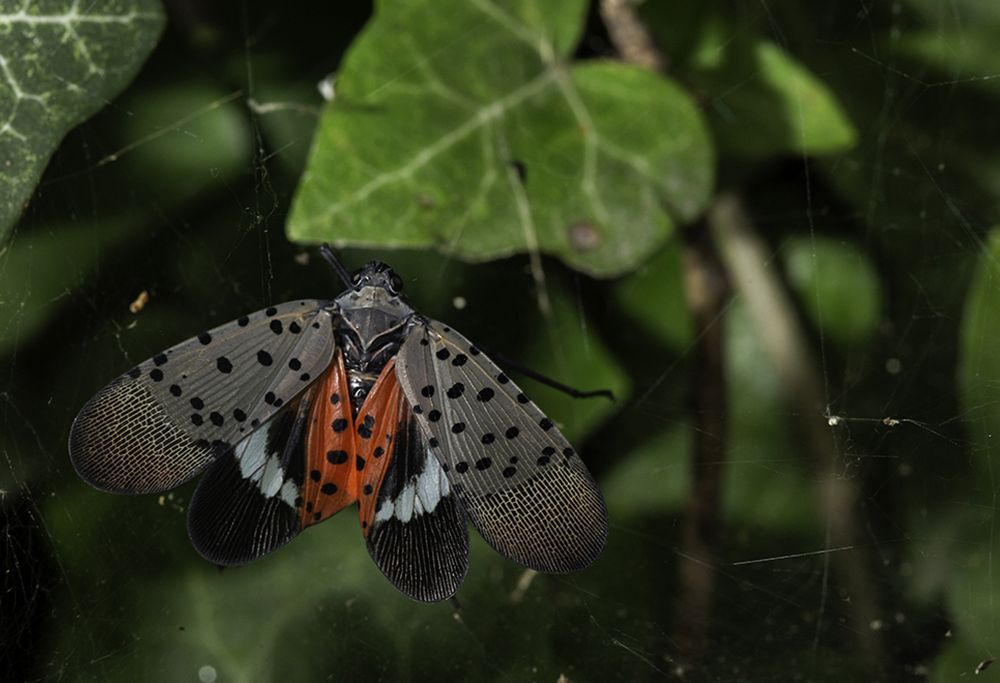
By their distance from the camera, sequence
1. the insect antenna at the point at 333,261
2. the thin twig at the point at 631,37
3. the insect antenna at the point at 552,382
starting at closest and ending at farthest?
the insect antenna at the point at 333,261 < the insect antenna at the point at 552,382 < the thin twig at the point at 631,37

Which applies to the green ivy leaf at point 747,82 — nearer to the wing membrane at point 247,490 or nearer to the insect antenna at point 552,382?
the insect antenna at point 552,382

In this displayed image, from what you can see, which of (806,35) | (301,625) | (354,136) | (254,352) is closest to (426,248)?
(354,136)

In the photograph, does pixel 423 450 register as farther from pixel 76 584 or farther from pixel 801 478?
pixel 801 478

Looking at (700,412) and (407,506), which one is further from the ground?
(407,506)

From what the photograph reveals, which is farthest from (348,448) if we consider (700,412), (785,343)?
(785,343)

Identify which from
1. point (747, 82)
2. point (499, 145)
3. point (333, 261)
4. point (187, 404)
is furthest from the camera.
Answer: point (747, 82)

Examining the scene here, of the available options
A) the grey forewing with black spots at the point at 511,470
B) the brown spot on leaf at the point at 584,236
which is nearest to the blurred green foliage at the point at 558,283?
the brown spot on leaf at the point at 584,236

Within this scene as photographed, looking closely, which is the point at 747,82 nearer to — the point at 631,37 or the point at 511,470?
the point at 631,37

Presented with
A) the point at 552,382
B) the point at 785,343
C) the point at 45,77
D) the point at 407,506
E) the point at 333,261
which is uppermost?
the point at 45,77
